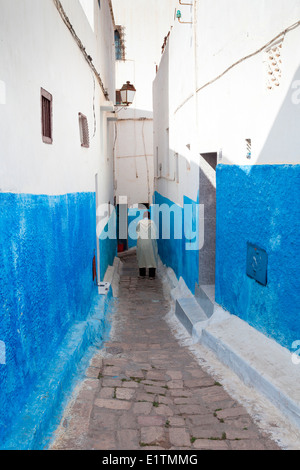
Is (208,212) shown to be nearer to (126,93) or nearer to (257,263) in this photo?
(257,263)

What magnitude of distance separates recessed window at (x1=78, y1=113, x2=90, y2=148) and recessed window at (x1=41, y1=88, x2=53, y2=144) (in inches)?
78.8

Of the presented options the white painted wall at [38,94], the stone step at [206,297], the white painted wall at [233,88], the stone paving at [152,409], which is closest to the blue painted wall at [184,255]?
the stone step at [206,297]

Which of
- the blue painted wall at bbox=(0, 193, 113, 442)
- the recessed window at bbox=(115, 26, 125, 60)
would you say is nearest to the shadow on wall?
the blue painted wall at bbox=(0, 193, 113, 442)

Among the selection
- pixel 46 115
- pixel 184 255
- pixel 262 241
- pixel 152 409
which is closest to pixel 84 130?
pixel 46 115

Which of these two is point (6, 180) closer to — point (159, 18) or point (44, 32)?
point (44, 32)

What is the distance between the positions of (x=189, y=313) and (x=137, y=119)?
1390 cm

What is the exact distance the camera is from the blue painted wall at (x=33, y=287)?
300 cm

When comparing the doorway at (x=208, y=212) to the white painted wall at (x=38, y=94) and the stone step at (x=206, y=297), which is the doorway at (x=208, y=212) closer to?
the stone step at (x=206, y=297)

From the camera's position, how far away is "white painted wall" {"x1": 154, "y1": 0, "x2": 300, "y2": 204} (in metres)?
4.16

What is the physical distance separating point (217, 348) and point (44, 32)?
3.72 m

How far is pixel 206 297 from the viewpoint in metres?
6.85

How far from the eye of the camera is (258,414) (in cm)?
374

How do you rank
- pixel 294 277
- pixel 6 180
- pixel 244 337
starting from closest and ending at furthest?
pixel 6 180
pixel 294 277
pixel 244 337
